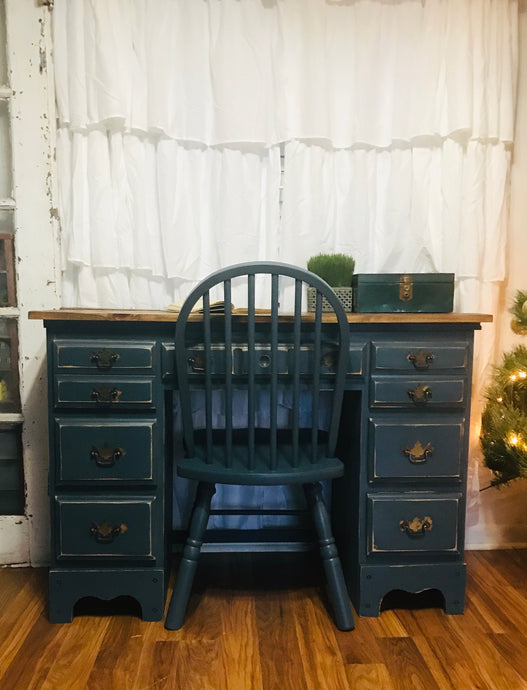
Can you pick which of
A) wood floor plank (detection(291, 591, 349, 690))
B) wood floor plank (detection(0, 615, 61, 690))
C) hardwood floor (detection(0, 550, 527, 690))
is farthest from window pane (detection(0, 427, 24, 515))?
wood floor plank (detection(291, 591, 349, 690))

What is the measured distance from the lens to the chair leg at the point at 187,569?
1.48 metres

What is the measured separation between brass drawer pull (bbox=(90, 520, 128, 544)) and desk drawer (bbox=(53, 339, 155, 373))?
435 millimetres

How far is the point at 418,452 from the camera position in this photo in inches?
60.4

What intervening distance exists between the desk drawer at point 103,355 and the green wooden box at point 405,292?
26.4 inches

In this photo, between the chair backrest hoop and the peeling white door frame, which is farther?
the peeling white door frame

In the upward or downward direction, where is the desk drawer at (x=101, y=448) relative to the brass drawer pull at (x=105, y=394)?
downward

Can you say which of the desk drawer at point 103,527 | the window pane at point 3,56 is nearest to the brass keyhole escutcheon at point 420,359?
the desk drawer at point 103,527

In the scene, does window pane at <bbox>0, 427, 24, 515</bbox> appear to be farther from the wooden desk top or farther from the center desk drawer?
the wooden desk top

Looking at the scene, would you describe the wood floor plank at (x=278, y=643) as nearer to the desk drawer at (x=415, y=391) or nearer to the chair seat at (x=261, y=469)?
the chair seat at (x=261, y=469)

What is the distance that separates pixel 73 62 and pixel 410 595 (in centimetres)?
205

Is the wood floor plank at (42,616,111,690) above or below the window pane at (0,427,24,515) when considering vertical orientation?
below

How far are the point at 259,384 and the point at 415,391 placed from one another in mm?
445

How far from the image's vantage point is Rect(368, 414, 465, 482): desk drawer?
153 centimetres

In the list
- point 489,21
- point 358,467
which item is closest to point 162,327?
point 358,467
